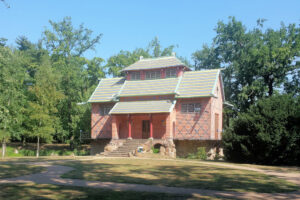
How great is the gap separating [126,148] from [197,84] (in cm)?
947

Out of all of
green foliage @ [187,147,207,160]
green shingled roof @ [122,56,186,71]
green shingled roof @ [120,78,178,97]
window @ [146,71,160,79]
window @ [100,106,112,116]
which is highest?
green shingled roof @ [122,56,186,71]

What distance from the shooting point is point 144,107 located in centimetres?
2902

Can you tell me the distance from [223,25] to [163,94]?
17.7 meters

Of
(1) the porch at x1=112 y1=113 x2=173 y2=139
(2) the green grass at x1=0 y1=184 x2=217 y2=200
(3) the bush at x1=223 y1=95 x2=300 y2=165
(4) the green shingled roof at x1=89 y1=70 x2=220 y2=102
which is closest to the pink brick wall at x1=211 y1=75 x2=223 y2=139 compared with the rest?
(4) the green shingled roof at x1=89 y1=70 x2=220 y2=102

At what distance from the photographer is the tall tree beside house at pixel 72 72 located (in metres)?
39.6

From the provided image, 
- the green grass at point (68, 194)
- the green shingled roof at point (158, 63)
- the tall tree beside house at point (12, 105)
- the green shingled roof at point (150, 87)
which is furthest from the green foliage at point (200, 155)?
the green grass at point (68, 194)

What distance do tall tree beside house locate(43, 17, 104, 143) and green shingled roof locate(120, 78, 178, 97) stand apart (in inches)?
416

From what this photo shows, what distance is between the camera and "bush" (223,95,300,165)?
60.3 feet

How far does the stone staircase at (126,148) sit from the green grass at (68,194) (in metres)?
16.1

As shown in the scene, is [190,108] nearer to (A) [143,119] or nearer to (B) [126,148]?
(A) [143,119]

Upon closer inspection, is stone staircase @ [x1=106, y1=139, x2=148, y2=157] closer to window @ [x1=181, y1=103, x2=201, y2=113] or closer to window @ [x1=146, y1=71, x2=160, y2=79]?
window @ [x1=181, y1=103, x2=201, y2=113]

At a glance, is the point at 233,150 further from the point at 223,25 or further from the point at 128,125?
the point at 223,25

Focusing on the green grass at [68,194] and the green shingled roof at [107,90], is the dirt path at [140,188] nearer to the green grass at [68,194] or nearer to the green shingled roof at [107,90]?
the green grass at [68,194]

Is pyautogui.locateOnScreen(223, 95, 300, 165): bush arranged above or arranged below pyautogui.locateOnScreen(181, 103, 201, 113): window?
Result: below
